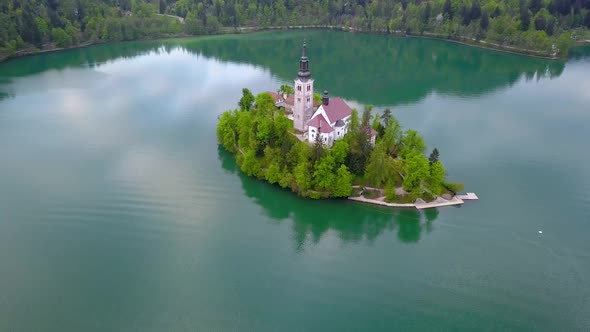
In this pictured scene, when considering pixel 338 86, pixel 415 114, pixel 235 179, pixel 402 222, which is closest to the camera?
pixel 402 222

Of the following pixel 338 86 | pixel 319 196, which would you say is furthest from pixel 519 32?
pixel 319 196

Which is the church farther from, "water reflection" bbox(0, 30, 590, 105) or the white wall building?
"water reflection" bbox(0, 30, 590, 105)

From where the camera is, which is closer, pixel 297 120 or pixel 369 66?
pixel 297 120

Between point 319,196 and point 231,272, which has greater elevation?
point 319,196

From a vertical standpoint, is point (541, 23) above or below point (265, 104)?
above

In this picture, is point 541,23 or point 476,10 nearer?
point 541,23

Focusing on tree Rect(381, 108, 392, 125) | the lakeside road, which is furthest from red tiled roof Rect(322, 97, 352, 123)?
the lakeside road

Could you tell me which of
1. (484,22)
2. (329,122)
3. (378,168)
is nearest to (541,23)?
(484,22)

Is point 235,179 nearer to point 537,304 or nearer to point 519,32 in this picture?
point 537,304

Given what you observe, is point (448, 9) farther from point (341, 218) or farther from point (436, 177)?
point (341, 218)
